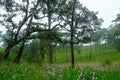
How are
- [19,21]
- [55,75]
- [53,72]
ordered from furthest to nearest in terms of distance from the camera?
[19,21]
[53,72]
[55,75]

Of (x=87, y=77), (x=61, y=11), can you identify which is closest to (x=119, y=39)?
(x=61, y=11)

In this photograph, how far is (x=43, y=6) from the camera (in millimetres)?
22656

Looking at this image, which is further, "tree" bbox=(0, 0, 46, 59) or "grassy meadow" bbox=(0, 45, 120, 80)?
"tree" bbox=(0, 0, 46, 59)

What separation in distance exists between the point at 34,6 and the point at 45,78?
54.9 ft

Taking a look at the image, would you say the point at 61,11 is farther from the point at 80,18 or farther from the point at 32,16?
the point at 80,18

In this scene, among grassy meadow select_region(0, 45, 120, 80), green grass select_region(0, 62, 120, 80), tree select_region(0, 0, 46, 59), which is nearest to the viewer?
green grass select_region(0, 62, 120, 80)

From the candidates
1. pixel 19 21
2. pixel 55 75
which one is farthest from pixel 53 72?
pixel 19 21

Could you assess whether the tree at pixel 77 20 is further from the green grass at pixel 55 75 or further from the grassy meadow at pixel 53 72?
the green grass at pixel 55 75

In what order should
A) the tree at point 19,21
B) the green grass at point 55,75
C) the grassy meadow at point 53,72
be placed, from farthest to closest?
the tree at point 19,21
the grassy meadow at point 53,72
the green grass at point 55,75

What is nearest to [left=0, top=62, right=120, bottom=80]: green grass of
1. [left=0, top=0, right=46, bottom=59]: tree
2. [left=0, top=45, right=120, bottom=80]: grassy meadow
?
[left=0, top=45, right=120, bottom=80]: grassy meadow

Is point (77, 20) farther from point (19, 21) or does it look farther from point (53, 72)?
point (53, 72)

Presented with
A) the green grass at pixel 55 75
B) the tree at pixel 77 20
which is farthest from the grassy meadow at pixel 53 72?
the tree at pixel 77 20

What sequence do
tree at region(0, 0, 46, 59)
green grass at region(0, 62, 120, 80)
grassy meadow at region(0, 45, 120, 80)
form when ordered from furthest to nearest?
tree at region(0, 0, 46, 59) → grassy meadow at region(0, 45, 120, 80) → green grass at region(0, 62, 120, 80)

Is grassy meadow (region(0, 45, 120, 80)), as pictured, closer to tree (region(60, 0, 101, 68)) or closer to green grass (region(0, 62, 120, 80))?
green grass (region(0, 62, 120, 80))
